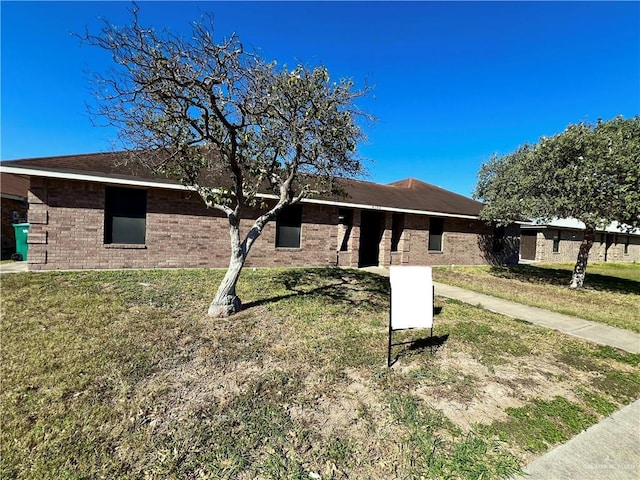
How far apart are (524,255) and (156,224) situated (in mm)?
25429

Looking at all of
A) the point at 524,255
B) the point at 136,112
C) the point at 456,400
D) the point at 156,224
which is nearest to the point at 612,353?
the point at 456,400

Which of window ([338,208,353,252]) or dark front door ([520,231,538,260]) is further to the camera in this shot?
dark front door ([520,231,538,260])

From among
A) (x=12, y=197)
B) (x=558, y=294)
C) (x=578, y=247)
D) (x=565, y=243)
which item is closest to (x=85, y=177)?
(x=12, y=197)

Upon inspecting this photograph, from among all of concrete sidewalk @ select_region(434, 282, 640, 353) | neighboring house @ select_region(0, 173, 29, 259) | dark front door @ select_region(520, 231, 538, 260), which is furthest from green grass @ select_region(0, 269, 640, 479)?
dark front door @ select_region(520, 231, 538, 260)

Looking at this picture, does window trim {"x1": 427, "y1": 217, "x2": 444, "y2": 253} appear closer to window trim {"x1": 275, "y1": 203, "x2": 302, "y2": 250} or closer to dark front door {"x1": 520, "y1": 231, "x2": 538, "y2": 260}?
window trim {"x1": 275, "y1": 203, "x2": 302, "y2": 250}

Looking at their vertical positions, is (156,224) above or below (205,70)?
below

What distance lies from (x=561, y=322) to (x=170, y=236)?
10.8 meters

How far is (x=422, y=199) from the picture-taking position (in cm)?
1641

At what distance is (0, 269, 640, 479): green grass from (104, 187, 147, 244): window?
3.40 metres

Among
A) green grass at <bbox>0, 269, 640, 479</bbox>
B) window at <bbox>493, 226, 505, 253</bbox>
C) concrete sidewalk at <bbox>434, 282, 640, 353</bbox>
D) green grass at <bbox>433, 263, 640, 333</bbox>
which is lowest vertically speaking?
green grass at <bbox>0, 269, 640, 479</bbox>

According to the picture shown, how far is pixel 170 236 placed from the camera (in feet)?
32.5

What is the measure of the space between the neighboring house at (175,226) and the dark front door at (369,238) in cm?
5

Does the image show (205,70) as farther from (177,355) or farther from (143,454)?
(143,454)

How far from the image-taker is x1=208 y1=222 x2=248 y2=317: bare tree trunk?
5.73m
